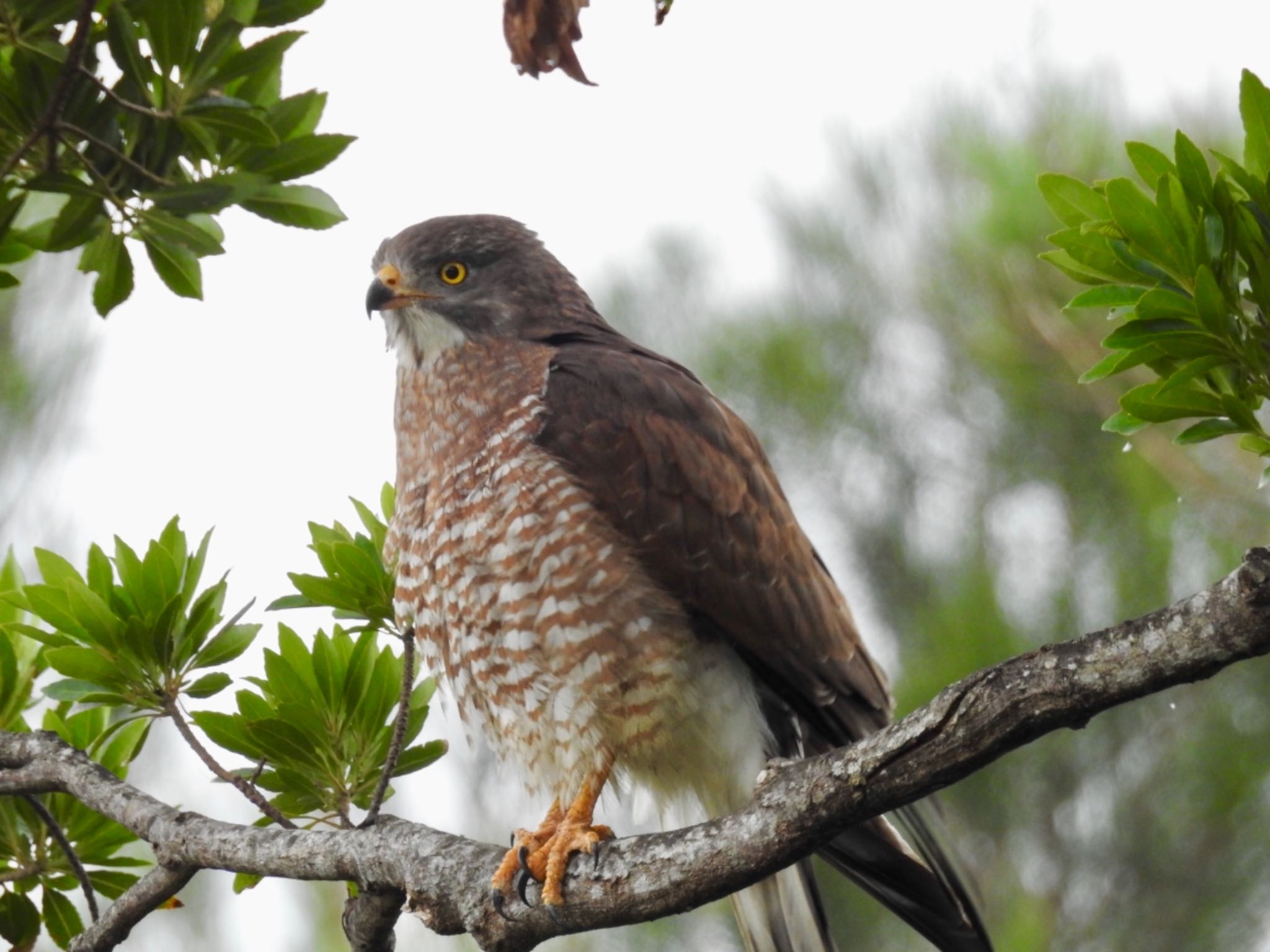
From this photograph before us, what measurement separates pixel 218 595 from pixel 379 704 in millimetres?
393

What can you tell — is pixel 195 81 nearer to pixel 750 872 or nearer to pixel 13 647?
pixel 13 647

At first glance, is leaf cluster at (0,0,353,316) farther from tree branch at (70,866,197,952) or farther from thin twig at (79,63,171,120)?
tree branch at (70,866,197,952)

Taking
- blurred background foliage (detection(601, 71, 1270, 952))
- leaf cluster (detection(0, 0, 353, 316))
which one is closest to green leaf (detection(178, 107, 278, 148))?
leaf cluster (detection(0, 0, 353, 316))

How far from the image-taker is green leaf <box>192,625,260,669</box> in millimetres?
2889

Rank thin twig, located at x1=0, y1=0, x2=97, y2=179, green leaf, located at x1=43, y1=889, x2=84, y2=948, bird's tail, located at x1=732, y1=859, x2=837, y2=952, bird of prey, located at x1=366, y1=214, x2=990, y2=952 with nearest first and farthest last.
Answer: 1. thin twig, located at x1=0, y1=0, x2=97, y2=179
2. green leaf, located at x1=43, y1=889, x2=84, y2=948
3. bird of prey, located at x1=366, y1=214, x2=990, y2=952
4. bird's tail, located at x1=732, y1=859, x2=837, y2=952

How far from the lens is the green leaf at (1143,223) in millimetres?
2014

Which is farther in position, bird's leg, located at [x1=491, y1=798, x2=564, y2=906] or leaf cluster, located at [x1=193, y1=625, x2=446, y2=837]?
leaf cluster, located at [x1=193, y1=625, x2=446, y2=837]

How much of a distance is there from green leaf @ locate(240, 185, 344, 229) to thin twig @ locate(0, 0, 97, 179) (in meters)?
0.44

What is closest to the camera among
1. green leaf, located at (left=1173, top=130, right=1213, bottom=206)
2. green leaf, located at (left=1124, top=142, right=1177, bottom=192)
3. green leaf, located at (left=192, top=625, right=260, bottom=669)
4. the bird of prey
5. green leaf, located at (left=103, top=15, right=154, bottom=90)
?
green leaf, located at (left=1173, top=130, right=1213, bottom=206)

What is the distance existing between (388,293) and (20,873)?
5.53 ft

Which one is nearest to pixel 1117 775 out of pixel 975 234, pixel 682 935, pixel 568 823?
pixel 682 935

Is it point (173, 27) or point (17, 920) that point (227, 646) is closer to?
point (17, 920)

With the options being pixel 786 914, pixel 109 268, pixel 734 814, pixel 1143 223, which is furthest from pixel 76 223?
pixel 786 914

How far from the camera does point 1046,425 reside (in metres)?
6.72
